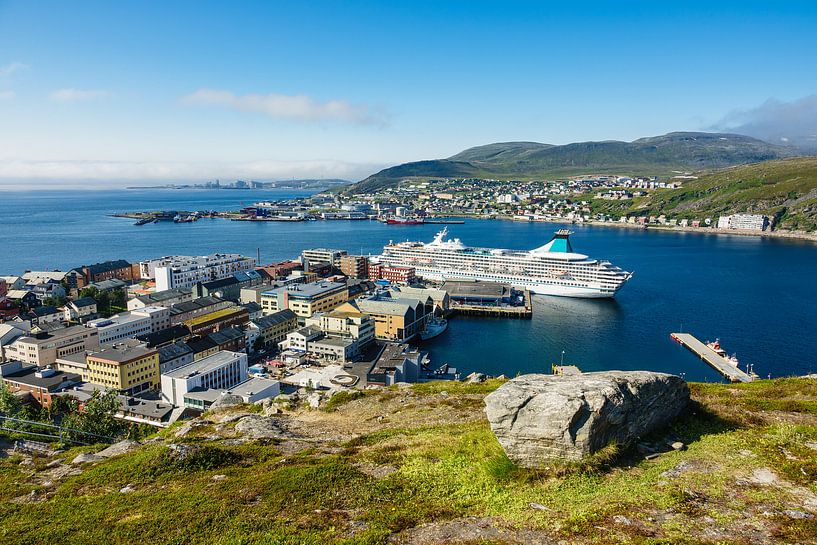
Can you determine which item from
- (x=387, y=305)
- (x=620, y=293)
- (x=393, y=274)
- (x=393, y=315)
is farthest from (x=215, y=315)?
(x=620, y=293)

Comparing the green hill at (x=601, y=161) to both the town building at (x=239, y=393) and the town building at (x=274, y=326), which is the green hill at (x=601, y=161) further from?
the town building at (x=239, y=393)

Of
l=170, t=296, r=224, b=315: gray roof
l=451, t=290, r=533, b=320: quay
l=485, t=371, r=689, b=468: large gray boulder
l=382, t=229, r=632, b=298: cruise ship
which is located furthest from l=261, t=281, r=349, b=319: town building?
l=485, t=371, r=689, b=468: large gray boulder

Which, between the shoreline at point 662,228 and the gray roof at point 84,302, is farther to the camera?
the shoreline at point 662,228

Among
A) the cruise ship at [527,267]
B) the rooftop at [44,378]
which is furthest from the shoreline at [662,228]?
the rooftop at [44,378]

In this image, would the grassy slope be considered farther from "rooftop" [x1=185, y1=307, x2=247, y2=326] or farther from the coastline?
"rooftop" [x1=185, y1=307, x2=247, y2=326]

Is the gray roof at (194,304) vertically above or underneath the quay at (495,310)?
above

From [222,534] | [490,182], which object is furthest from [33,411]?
[490,182]
